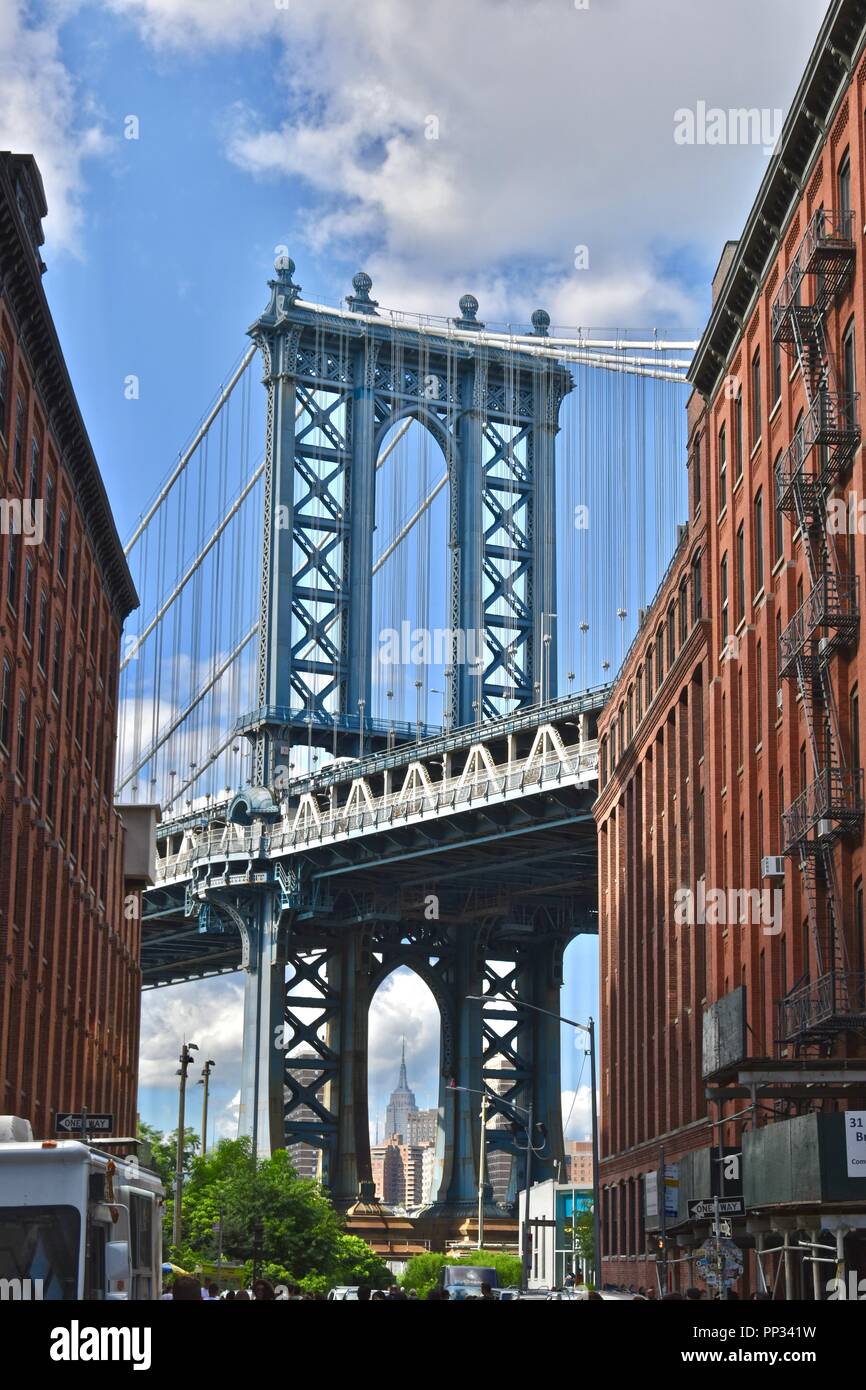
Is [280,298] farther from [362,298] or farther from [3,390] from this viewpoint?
[3,390]

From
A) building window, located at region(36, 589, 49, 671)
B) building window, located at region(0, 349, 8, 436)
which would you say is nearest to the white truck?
building window, located at region(0, 349, 8, 436)

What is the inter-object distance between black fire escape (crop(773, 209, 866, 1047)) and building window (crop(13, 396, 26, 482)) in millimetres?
19321

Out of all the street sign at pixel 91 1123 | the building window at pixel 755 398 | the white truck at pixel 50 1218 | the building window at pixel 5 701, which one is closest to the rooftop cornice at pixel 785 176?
the building window at pixel 755 398

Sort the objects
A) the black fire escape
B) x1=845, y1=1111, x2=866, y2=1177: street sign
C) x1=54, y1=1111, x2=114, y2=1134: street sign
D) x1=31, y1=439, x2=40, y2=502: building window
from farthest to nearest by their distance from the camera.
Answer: x1=31, y1=439, x2=40, y2=502: building window → the black fire escape → x1=845, y1=1111, x2=866, y2=1177: street sign → x1=54, y1=1111, x2=114, y2=1134: street sign

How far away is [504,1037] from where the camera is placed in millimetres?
119688

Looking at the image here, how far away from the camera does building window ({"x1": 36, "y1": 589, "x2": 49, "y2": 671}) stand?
55216 millimetres

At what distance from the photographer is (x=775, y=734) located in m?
43.4

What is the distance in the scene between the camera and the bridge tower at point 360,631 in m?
103

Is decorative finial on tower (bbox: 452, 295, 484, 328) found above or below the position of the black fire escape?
above

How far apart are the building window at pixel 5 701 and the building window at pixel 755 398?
17927mm

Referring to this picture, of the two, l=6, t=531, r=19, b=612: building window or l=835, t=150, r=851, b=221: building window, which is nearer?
l=835, t=150, r=851, b=221: building window

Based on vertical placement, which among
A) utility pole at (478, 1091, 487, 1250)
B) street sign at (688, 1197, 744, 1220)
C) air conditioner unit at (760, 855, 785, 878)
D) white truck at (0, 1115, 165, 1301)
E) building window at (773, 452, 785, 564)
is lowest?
white truck at (0, 1115, 165, 1301)

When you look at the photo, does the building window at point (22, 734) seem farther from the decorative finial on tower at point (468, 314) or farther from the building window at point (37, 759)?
the decorative finial on tower at point (468, 314)

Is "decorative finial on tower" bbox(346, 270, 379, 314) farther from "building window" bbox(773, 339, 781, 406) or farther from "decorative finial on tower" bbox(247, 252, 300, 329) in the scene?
"building window" bbox(773, 339, 781, 406)
